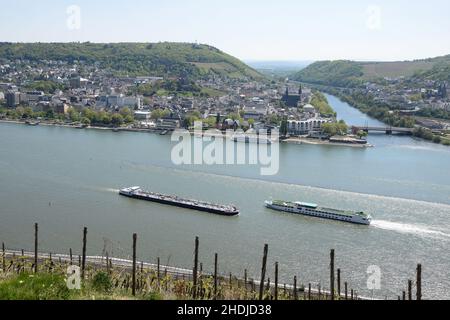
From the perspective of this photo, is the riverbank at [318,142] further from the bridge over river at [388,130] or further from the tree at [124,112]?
the tree at [124,112]

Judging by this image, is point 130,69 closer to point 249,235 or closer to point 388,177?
point 388,177

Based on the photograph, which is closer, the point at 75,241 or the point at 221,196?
the point at 75,241

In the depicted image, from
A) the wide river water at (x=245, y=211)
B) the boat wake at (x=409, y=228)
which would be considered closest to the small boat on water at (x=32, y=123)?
the wide river water at (x=245, y=211)

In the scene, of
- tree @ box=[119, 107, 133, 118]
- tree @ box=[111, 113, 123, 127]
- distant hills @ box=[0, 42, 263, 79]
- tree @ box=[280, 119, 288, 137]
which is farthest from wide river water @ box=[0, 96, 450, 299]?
distant hills @ box=[0, 42, 263, 79]

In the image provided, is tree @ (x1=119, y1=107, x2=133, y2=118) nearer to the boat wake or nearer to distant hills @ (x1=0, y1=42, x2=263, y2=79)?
distant hills @ (x1=0, y1=42, x2=263, y2=79)
